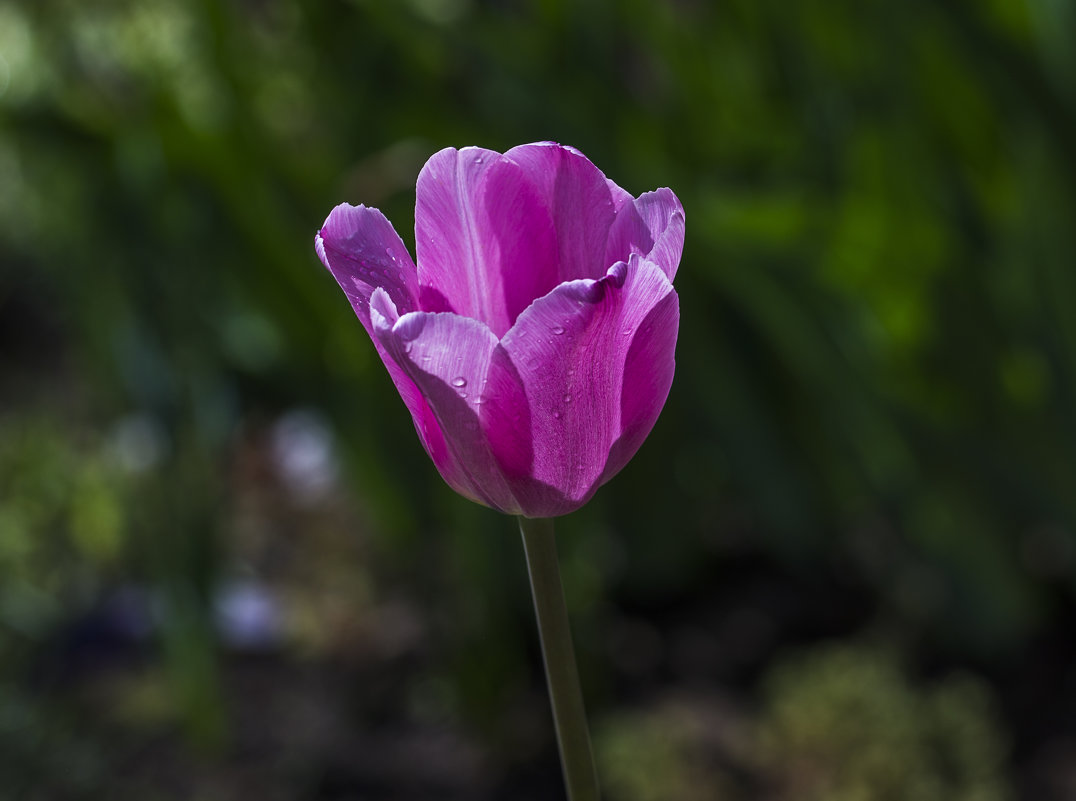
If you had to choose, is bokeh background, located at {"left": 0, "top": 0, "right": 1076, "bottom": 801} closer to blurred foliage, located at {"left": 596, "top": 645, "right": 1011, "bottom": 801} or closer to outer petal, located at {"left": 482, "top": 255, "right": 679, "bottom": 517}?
blurred foliage, located at {"left": 596, "top": 645, "right": 1011, "bottom": 801}

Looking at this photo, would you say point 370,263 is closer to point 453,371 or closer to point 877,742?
point 453,371

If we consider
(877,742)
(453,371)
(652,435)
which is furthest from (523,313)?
(652,435)

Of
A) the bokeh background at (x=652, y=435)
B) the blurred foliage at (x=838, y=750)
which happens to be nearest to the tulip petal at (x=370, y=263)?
the bokeh background at (x=652, y=435)

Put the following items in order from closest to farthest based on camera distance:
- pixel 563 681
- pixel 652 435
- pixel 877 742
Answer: pixel 563 681
pixel 877 742
pixel 652 435

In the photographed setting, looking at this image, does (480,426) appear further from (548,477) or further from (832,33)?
(832,33)

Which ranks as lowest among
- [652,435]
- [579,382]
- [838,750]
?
[838,750]

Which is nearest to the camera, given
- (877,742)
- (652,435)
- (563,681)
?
(563,681)

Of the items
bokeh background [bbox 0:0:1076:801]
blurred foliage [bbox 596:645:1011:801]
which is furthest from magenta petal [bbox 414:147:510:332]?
blurred foliage [bbox 596:645:1011:801]

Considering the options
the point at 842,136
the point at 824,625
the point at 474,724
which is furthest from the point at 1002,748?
the point at 842,136
